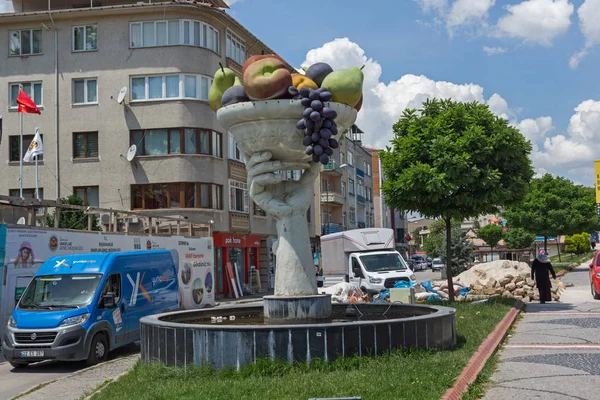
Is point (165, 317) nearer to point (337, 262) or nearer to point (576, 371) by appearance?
point (576, 371)

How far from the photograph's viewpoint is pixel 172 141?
36312mm

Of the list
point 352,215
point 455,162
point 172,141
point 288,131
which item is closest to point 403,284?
point 455,162

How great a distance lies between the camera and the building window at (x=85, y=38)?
37500 millimetres

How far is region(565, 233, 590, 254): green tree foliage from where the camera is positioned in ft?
223

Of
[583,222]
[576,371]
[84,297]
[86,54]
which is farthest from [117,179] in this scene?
[583,222]

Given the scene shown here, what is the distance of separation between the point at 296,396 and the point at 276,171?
5.26 m

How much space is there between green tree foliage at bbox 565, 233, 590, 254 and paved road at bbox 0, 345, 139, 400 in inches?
2370

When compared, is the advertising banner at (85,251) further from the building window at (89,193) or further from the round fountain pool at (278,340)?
the building window at (89,193)

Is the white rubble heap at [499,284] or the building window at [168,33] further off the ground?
the building window at [168,33]

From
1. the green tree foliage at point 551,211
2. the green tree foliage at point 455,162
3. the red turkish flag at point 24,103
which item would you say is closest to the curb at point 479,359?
the green tree foliage at point 455,162

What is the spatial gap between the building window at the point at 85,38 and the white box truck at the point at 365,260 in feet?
53.6

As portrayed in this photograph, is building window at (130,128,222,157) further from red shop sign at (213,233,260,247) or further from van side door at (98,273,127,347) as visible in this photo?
van side door at (98,273,127,347)

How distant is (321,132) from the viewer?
1111 centimetres

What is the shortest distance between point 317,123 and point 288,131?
0.71m
